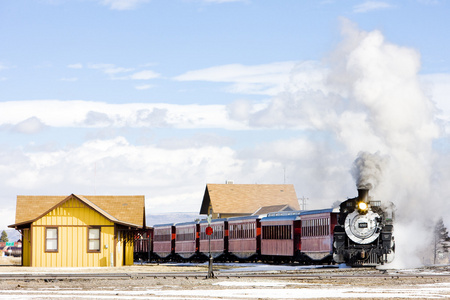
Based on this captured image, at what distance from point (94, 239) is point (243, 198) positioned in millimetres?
52870

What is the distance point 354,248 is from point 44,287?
18.2 m

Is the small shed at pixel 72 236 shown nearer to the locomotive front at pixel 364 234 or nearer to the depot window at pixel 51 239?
the depot window at pixel 51 239

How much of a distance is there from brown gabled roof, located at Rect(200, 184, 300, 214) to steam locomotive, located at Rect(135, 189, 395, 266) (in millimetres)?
29487

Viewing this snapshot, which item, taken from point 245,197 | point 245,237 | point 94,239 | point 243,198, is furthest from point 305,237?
point 245,197

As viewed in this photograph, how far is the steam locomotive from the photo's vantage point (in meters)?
38.7

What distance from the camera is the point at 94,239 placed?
4519 cm

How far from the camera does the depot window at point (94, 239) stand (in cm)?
4506

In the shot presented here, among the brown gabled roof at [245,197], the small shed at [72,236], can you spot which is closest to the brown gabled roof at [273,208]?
the brown gabled roof at [245,197]

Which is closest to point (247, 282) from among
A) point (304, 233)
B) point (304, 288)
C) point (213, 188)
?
point (304, 288)

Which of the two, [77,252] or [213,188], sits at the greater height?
[213,188]

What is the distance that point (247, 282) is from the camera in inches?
1069

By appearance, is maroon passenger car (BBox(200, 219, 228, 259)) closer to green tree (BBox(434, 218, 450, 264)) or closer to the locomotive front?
green tree (BBox(434, 218, 450, 264))

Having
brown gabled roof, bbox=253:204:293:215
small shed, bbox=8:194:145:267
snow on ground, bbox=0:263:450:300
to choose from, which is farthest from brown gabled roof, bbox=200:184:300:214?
snow on ground, bbox=0:263:450:300

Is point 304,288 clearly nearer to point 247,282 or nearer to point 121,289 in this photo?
point 247,282
